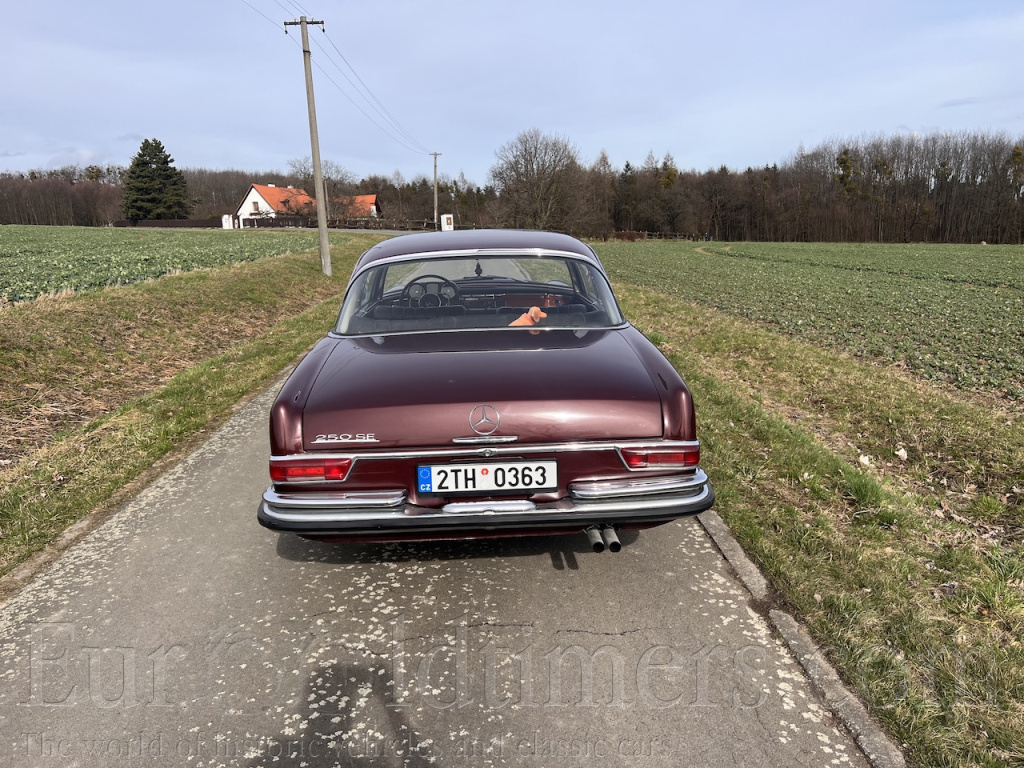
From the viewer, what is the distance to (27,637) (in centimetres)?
269

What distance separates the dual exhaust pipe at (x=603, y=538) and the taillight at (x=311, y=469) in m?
1.07

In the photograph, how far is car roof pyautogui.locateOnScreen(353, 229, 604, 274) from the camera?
4.05 m

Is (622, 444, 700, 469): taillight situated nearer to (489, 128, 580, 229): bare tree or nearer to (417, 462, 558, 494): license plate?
(417, 462, 558, 494): license plate

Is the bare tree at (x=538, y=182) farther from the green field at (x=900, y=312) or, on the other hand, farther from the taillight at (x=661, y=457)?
the taillight at (x=661, y=457)

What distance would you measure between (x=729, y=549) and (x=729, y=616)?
66cm

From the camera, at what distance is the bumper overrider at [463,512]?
8.82 ft

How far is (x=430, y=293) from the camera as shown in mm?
3895

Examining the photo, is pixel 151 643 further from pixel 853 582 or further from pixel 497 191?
pixel 497 191

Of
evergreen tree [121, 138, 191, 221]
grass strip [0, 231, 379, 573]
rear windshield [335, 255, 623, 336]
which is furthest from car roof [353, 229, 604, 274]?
evergreen tree [121, 138, 191, 221]

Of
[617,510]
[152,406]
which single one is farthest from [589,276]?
[152,406]

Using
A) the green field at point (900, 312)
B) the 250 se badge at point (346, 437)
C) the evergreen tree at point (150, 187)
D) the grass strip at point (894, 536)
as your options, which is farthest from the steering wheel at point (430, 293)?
the evergreen tree at point (150, 187)

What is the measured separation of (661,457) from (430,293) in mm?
1808

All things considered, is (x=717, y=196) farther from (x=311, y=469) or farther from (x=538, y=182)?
(x=311, y=469)

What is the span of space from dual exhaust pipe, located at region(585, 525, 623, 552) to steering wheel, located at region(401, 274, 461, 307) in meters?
1.63
